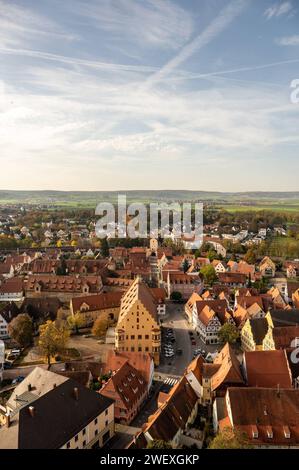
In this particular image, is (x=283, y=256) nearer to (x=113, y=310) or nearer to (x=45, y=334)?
(x=113, y=310)

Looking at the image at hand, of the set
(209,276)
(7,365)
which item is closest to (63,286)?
(7,365)

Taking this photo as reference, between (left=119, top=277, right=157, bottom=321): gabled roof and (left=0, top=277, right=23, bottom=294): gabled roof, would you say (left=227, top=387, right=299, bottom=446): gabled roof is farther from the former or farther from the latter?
(left=0, top=277, right=23, bottom=294): gabled roof

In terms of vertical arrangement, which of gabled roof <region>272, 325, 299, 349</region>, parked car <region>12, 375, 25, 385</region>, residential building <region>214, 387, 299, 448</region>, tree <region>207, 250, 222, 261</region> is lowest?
parked car <region>12, 375, 25, 385</region>

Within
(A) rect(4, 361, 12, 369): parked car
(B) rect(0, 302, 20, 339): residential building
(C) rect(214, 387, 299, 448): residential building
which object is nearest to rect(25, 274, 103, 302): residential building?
(B) rect(0, 302, 20, 339): residential building

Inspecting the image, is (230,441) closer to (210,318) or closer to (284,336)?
(284,336)

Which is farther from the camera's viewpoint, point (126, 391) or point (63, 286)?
point (63, 286)
